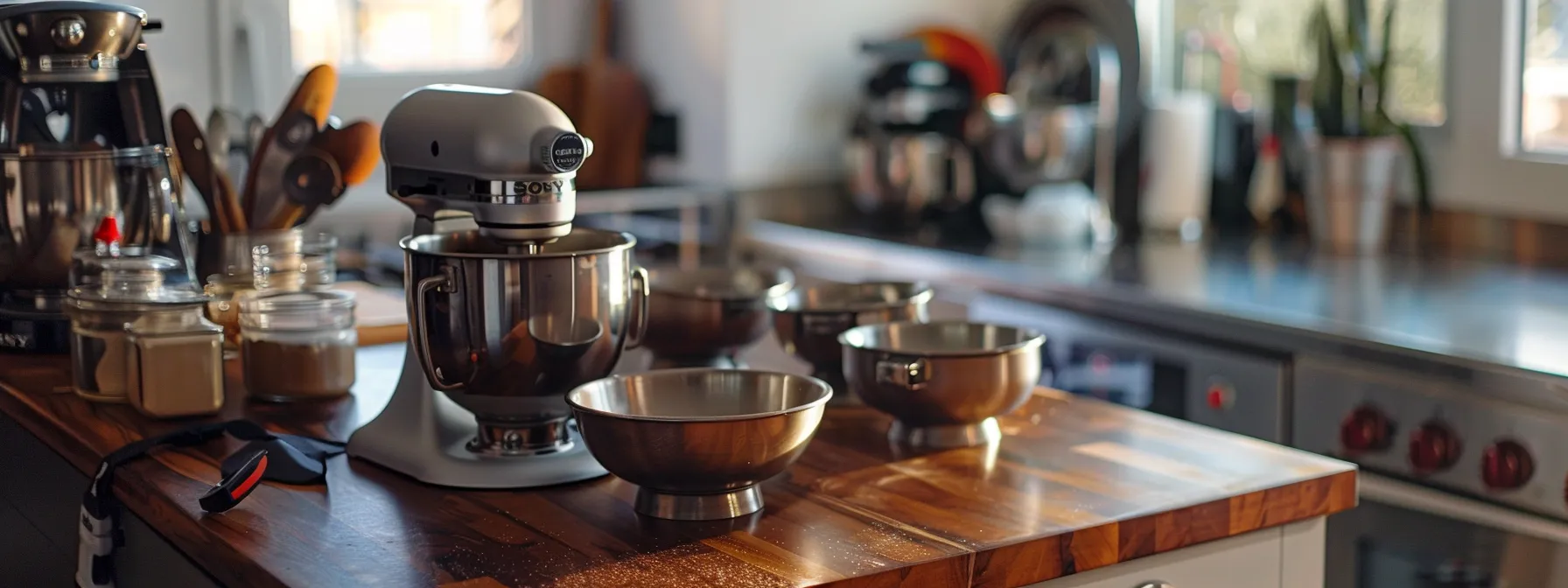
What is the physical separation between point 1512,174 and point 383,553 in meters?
2.19

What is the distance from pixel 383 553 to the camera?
1.10 m

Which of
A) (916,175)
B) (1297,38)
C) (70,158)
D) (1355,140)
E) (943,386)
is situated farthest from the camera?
(916,175)

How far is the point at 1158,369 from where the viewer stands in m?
2.37

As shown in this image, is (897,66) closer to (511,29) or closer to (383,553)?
(511,29)

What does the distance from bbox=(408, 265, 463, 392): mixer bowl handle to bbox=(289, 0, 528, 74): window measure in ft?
7.83

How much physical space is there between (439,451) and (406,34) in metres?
2.58

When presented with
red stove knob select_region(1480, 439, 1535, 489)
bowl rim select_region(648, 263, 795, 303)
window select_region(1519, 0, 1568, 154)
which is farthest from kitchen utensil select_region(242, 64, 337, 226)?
window select_region(1519, 0, 1568, 154)

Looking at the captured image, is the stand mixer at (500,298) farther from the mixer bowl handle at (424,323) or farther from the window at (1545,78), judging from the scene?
the window at (1545,78)

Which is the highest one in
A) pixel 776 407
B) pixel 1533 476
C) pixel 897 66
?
pixel 897 66

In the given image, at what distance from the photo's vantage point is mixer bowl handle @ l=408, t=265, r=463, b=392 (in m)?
1.26

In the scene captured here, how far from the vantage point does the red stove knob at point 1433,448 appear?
1.92 m

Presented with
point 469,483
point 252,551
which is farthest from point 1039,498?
point 252,551

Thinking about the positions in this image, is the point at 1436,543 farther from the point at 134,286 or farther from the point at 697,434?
the point at 134,286

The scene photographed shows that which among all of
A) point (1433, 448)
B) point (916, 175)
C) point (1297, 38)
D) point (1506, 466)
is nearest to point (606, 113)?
point (916, 175)
